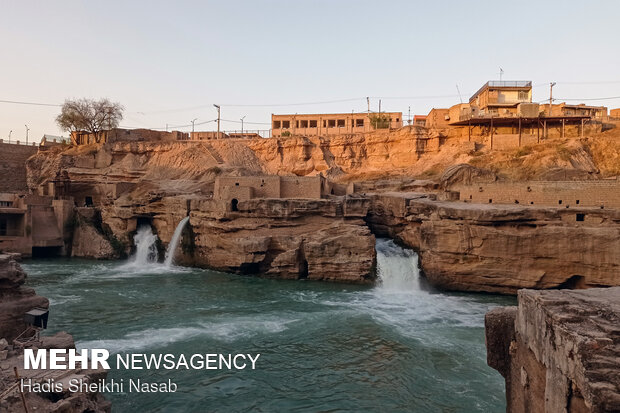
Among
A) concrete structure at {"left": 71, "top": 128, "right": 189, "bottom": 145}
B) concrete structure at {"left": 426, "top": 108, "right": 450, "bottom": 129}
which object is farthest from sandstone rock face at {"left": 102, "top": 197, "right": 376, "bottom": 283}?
concrete structure at {"left": 71, "top": 128, "right": 189, "bottom": 145}

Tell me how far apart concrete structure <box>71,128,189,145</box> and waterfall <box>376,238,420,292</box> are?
97.0 feet

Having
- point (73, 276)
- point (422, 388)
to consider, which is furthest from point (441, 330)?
point (73, 276)

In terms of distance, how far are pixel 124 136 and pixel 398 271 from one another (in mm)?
32191

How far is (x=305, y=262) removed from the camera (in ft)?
64.6

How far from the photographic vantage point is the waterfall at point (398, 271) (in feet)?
59.6

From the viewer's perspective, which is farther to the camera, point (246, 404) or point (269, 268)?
point (269, 268)

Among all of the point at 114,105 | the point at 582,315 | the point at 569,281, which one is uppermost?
the point at 114,105

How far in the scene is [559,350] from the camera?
368 cm

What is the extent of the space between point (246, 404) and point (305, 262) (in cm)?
1147

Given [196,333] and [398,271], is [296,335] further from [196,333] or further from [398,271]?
[398,271]

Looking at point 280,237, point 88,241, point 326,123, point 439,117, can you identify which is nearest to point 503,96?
point 439,117

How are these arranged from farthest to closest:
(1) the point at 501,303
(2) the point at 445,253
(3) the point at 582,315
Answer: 1. (2) the point at 445,253
2. (1) the point at 501,303
3. (3) the point at 582,315

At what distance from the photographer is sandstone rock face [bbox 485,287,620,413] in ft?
10.5

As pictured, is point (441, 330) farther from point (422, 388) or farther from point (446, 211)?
point (446, 211)
